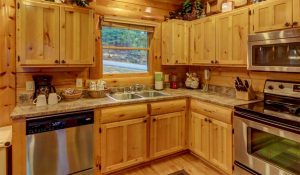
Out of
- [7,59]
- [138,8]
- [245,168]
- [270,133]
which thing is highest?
[138,8]

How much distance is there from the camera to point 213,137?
8.64 feet

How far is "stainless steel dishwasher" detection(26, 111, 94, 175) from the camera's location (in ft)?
6.68

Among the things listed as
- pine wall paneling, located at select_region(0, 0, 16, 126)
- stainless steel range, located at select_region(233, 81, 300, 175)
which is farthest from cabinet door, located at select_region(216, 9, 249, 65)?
pine wall paneling, located at select_region(0, 0, 16, 126)

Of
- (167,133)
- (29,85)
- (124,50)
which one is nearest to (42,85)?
(29,85)

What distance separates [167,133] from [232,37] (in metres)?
1.49

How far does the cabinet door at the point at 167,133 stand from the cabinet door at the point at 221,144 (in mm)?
450

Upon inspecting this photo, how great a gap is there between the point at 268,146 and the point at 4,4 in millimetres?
3108

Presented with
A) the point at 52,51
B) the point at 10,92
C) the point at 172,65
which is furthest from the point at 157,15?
the point at 10,92

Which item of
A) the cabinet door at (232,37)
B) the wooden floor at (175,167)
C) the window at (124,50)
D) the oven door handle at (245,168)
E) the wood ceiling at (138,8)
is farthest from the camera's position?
the window at (124,50)

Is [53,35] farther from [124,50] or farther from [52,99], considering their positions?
[124,50]

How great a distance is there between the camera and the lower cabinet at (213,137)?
7.98 feet

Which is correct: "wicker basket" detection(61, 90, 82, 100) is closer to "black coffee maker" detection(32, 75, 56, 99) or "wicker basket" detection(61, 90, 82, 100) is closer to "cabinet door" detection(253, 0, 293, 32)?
"black coffee maker" detection(32, 75, 56, 99)

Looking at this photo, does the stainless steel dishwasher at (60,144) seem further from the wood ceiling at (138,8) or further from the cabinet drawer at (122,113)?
the wood ceiling at (138,8)

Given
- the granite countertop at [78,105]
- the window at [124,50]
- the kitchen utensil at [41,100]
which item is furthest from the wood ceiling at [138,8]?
the kitchen utensil at [41,100]
